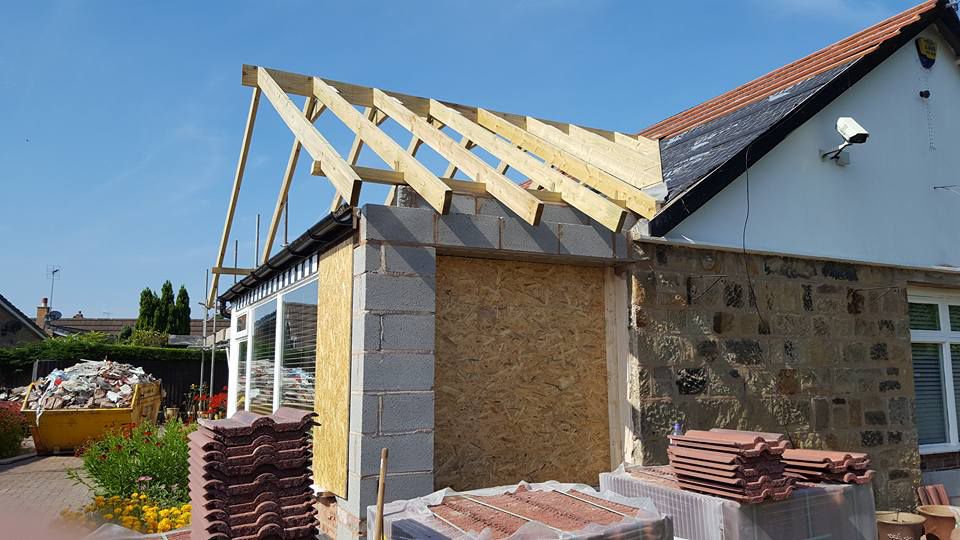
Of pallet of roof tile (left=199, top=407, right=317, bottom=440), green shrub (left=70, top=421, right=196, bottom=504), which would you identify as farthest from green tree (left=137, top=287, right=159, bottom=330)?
pallet of roof tile (left=199, top=407, right=317, bottom=440)

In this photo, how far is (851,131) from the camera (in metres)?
7.43

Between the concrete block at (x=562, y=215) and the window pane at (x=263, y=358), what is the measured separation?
3.99 meters

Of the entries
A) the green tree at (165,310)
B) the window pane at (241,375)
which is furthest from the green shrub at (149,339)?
the window pane at (241,375)

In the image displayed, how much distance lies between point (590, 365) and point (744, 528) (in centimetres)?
234

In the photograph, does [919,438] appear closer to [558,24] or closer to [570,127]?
[570,127]

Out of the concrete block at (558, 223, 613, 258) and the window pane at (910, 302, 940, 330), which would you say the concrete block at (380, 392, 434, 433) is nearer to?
the concrete block at (558, 223, 613, 258)

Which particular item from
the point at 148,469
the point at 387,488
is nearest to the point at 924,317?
the point at 387,488

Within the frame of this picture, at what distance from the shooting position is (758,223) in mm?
7270

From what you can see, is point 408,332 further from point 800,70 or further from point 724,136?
point 800,70

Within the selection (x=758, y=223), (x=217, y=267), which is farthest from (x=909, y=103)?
(x=217, y=267)

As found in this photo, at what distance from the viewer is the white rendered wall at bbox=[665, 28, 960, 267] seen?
7.29 m

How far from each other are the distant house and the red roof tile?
27.2m

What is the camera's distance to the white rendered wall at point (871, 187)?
23.9 feet

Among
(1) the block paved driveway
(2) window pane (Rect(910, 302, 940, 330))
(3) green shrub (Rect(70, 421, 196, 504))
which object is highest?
(2) window pane (Rect(910, 302, 940, 330))
